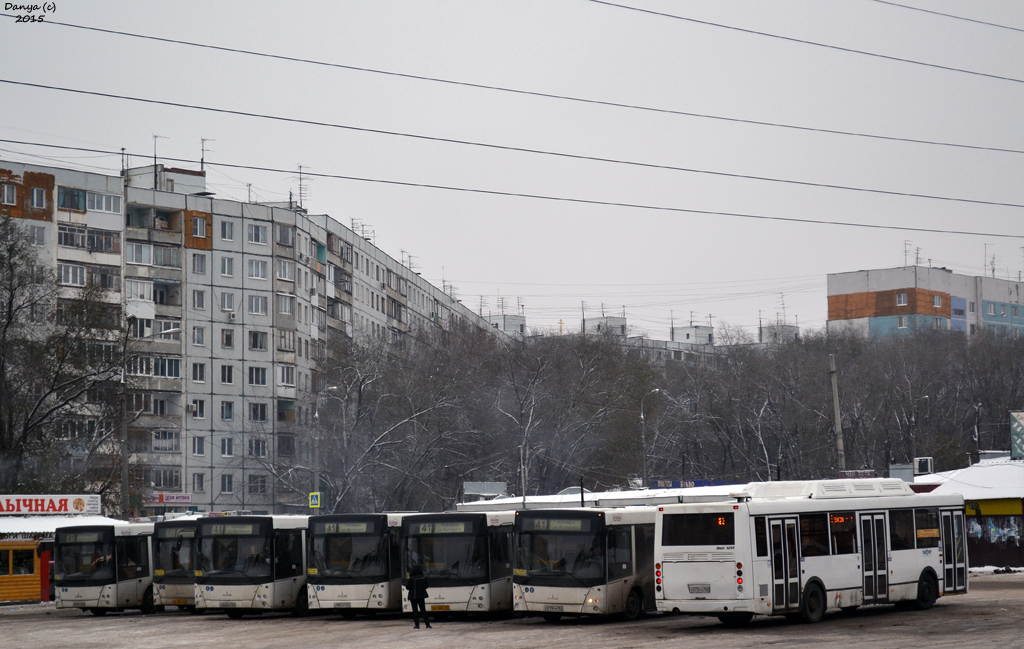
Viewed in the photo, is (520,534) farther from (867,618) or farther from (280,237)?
(280,237)

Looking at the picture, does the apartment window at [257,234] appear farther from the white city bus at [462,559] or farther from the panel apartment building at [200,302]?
the white city bus at [462,559]

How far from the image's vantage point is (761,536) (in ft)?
75.4

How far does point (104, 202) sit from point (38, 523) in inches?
1460

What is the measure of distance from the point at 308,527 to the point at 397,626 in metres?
5.06

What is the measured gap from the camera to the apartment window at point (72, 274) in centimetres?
7656

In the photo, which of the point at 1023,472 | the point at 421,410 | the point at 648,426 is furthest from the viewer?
the point at 648,426

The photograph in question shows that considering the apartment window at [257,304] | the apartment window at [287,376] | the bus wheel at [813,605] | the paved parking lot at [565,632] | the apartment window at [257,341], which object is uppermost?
the apartment window at [257,304]

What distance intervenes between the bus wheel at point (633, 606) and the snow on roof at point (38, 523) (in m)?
21.9

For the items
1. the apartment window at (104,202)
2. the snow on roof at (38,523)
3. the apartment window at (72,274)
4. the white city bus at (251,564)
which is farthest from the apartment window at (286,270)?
the white city bus at (251,564)

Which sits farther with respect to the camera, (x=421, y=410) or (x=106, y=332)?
(x=421, y=410)

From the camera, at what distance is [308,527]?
31.4 metres

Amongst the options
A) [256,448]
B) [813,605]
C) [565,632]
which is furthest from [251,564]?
[256,448]

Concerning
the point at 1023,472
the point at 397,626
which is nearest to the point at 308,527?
the point at 397,626

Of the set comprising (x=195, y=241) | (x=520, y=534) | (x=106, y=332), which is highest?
(x=195, y=241)
